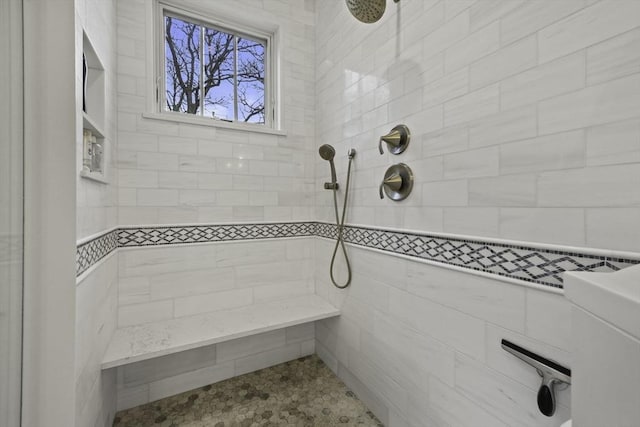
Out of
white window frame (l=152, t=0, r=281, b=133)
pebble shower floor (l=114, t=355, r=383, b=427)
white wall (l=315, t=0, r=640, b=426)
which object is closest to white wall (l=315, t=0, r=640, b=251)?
white wall (l=315, t=0, r=640, b=426)

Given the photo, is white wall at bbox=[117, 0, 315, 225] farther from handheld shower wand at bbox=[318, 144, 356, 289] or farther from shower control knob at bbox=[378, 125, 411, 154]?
shower control knob at bbox=[378, 125, 411, 154]

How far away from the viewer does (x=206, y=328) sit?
65.6 inches

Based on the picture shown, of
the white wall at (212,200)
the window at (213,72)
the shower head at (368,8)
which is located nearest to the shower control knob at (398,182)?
the shower head at (368,8)

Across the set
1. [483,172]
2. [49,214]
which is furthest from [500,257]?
[49,214]

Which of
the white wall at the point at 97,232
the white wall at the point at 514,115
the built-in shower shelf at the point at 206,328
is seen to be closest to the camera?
the white wall at the point at 514,115

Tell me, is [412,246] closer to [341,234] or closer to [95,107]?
[341,234]

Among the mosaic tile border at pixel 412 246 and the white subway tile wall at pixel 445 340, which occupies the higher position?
the mosaic tile border at pixel 412 246

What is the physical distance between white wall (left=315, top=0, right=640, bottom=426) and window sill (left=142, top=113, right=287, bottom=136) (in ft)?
2.25

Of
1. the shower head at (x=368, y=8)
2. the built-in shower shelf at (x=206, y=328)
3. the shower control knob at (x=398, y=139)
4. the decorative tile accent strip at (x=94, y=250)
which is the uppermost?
the shower head at (x=368, y=8)

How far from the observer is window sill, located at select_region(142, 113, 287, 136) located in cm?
172

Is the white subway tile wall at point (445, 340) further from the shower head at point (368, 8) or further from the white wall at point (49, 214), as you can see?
the white wall at point (49, 214)

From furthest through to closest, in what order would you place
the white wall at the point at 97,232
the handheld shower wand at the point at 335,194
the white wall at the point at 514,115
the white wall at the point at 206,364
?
the handheld shower wand at the point at 335,194 < the white wall at the point at 206,364 < the white wall at the point at 97,232 < the white wall at the point at 514,115

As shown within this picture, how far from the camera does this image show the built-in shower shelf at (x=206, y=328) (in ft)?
4.67

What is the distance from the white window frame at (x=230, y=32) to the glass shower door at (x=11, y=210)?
3.05 ft
